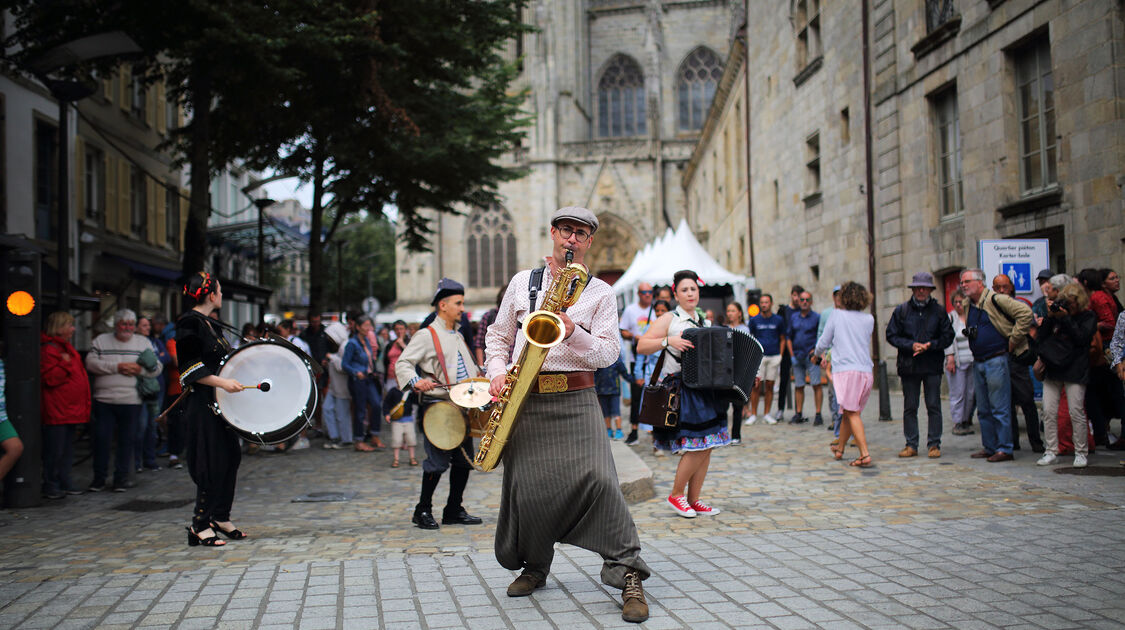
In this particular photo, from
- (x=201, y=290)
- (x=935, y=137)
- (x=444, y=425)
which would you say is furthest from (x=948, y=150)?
(x=201, y=290)

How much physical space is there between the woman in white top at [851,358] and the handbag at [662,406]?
3320 millimetres

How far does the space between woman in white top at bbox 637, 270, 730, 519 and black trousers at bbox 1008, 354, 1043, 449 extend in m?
4.12

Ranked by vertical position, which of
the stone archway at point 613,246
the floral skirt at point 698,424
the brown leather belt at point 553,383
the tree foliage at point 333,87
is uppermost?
the stone archway at point 613,246

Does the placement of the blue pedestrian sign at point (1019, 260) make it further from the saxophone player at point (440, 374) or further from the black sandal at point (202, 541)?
the black sandal at point (202, 541)

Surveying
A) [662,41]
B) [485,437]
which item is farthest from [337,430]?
[662,41]

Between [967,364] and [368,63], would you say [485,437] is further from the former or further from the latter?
[368,63]

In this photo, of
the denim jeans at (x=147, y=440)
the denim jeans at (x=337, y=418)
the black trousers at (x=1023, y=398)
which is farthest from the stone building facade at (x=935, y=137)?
the denim jeans at (x=147, y=440)

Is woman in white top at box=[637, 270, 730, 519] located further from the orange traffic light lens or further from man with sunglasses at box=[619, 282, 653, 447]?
the orange traffic light lens

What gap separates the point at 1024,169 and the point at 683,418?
9.07m

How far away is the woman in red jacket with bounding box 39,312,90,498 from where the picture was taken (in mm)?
8188

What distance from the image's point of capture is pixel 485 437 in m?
4.31

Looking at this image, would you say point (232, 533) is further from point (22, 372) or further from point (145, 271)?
point (145, 271)

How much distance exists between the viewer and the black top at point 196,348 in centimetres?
577

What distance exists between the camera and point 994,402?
875cm
